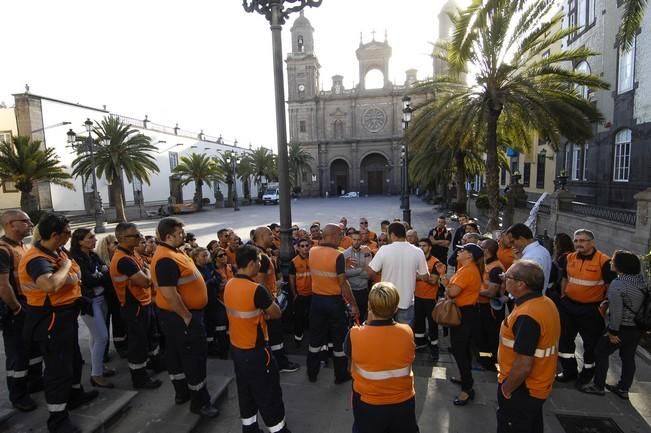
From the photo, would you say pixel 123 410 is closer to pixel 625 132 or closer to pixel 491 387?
pixel 491 387

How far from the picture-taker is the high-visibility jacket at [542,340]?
8.68ft

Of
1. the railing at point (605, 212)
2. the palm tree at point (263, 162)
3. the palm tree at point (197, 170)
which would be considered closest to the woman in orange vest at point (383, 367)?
the railing at point (605, 212)

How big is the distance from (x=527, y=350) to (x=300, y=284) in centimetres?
360

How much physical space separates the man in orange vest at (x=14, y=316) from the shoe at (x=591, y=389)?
6243 mm

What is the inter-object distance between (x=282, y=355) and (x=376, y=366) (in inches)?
105

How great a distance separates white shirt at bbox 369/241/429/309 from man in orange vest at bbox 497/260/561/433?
1.66m

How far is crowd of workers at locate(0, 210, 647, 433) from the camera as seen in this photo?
2.65 meters

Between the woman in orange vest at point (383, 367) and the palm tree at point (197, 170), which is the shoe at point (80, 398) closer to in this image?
the woman in orange vest at point (383, 367)

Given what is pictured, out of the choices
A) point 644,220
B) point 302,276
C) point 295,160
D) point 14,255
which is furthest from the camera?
point 295,160

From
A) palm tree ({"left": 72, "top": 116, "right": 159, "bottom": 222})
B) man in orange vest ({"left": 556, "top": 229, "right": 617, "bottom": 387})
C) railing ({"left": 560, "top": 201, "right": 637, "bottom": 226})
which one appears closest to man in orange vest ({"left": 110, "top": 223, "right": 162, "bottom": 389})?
man in orange vest ({"left": 556, "top": 229, "right": 617, "bottom": 387})

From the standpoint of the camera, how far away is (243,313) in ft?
10.6

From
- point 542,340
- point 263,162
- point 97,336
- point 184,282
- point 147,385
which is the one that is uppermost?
point 263,162

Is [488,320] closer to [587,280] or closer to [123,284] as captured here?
[587,280]

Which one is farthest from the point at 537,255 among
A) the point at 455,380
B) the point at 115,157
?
the point at 115,157
